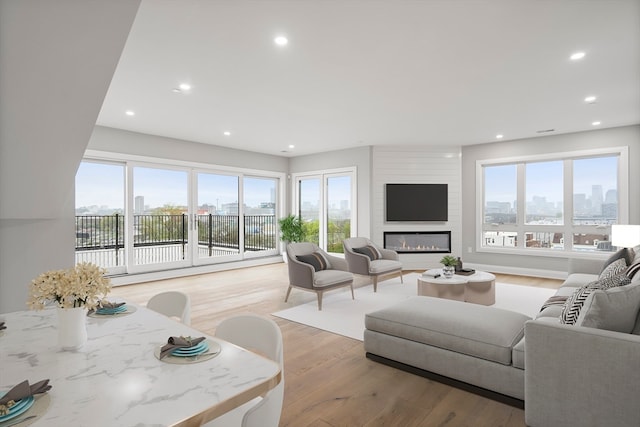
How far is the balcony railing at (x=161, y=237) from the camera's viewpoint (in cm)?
581

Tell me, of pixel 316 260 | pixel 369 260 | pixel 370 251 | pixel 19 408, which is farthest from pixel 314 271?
pixel 19 408

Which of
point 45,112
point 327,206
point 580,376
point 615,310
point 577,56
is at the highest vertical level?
point 577,56

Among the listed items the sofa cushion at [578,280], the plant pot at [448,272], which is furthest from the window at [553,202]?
the plant pot at [448,272]

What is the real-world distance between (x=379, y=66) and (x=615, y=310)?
8.91 ft

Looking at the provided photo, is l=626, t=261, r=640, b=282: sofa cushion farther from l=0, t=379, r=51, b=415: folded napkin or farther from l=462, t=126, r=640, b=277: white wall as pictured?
l=462, t=126, r=640, b=277: white wall

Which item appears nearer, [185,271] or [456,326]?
[456,326]

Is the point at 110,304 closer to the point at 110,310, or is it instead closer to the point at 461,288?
the point at 110,310

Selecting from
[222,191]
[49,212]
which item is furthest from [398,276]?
[49,212]

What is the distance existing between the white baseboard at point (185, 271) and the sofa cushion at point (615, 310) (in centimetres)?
603

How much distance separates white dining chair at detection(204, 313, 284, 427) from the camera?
1.16 m

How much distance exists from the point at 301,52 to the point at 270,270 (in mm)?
5119

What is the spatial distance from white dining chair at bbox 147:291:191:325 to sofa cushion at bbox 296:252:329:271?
8.72 feet

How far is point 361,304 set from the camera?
14.9 feet

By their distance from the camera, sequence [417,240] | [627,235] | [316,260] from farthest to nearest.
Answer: [417,240] → [316,260] → [627,235]
